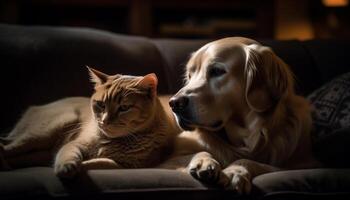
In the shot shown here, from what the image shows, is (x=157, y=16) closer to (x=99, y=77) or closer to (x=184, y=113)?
(x=99, y=77)

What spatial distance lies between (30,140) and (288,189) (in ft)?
2.41

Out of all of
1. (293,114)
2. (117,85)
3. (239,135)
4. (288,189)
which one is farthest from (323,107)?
(117,85)

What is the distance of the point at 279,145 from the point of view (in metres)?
1.33

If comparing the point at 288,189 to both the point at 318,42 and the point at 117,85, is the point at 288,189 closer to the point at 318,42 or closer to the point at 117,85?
the point at 117,85

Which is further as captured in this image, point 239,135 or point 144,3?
point 144,3

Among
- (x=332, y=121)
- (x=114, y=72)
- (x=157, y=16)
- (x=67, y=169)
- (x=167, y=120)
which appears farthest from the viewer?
(x=157, y=16)

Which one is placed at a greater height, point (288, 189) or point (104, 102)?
point (104, 102)

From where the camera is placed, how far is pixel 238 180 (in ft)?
3.75

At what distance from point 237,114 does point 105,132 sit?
353 mm

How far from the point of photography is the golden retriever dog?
1218 mm

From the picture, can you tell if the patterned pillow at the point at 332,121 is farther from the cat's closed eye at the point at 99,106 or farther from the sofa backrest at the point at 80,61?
the cat's closed eye at the point at 99,106

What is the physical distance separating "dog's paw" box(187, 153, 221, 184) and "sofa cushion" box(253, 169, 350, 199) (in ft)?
0.35

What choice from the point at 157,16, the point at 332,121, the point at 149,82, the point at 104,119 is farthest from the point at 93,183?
the point at 157,16

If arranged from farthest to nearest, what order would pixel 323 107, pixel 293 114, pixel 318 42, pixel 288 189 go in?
pixel 318 42 → pixel 323 107 → pixel 293 114 → pixel 288 189
